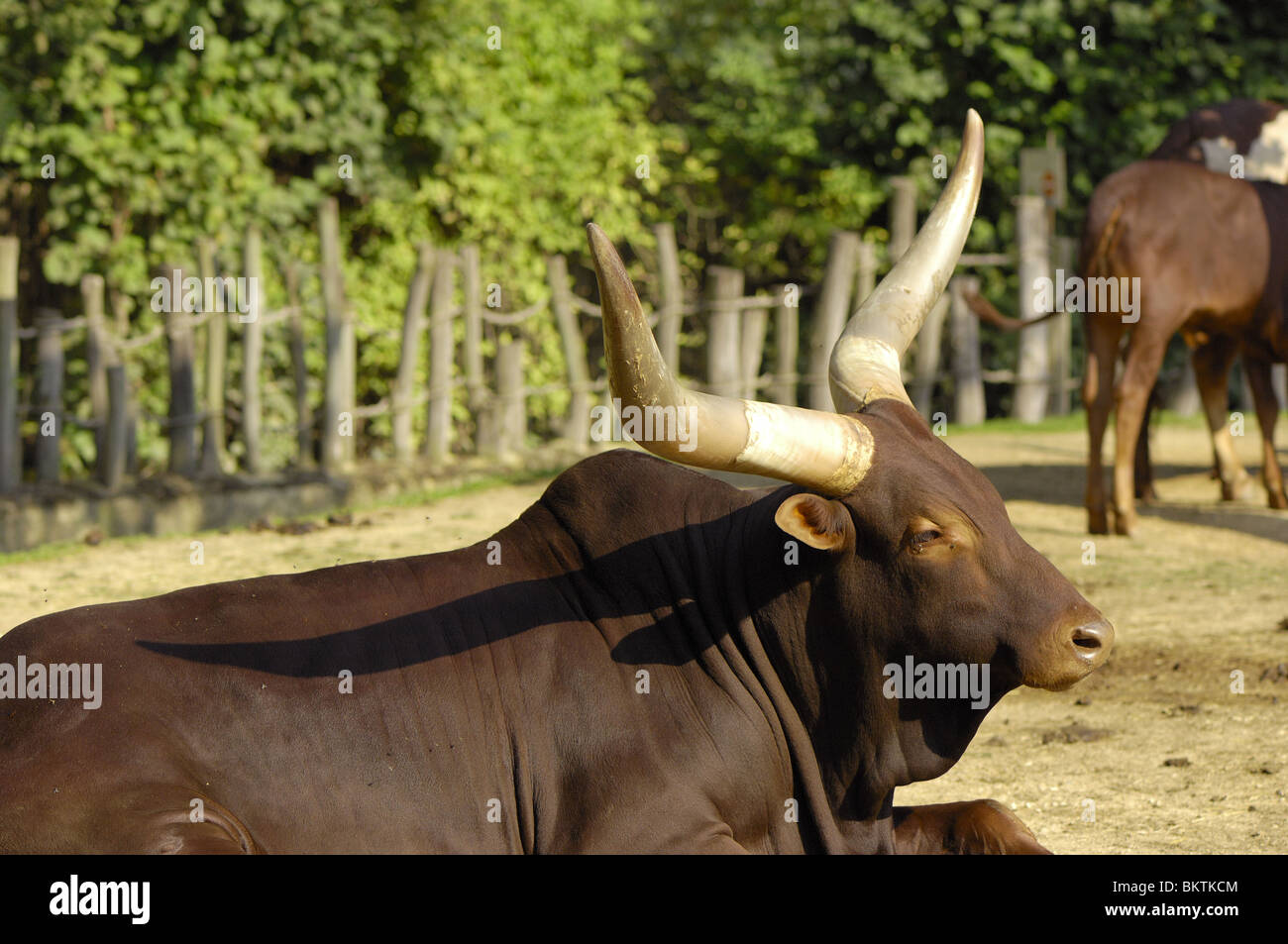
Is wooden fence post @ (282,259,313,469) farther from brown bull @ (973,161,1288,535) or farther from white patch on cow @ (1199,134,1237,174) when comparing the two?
white patch on cow @ (1199,134,1237,174)

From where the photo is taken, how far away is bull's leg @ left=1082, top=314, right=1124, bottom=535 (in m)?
8.78

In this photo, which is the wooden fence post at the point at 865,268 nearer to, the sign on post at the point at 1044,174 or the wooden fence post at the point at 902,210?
the wooden fence post at the point at 902,210

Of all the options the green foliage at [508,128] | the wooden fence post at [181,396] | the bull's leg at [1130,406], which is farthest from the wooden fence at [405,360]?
the bull's leg at [1130,406]

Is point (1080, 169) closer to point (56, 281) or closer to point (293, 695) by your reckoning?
point (56, 281)

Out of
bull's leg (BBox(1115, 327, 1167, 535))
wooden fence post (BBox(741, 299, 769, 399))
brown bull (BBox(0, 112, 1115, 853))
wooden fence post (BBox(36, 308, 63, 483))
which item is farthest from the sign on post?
brown bull (BBox(0, 112, 1115, 853))

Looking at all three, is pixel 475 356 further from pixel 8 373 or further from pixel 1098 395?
pixel 1098 395

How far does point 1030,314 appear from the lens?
46.3ft

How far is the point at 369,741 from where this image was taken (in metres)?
3.51

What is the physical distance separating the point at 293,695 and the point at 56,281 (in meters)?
8.64

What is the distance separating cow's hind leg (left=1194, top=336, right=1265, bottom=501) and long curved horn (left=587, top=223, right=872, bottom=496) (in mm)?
6726

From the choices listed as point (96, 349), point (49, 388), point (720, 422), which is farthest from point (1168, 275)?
point (49, 388)

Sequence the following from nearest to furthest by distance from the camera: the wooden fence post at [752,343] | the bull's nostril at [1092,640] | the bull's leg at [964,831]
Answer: the bull's nostril at [1092,640] < the bull's leg at [964,831] < the wooden fence post at [752,343]

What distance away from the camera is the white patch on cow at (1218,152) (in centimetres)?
1030

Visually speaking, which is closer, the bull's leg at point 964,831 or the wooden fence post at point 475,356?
the bull's leg at point 964,831
